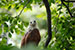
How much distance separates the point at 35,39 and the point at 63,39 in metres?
0.46

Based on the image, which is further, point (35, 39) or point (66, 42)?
point (35, 39)

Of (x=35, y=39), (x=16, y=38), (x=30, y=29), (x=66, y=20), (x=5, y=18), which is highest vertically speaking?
(x=5, y=18)

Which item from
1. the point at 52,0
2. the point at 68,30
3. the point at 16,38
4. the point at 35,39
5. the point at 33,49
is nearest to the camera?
the point at 33,49

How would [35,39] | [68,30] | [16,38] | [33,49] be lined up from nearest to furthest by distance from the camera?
[33,49] < [68,30] < [35,39] < [16,38]

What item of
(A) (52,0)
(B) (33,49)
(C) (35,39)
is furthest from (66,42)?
(B) (33,49)

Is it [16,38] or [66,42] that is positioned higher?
[66,42]

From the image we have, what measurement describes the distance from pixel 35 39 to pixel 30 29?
0.14 m

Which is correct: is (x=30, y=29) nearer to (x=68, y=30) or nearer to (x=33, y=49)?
(x=68, y=30)

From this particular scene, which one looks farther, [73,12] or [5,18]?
[73,12]

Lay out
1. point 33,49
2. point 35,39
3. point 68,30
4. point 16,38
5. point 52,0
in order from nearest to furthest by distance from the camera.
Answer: point 33,49 < point 52,0 < point 68,30 < point 35,39 < point 16,38

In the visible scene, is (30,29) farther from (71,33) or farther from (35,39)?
(71,33)

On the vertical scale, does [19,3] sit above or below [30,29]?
above

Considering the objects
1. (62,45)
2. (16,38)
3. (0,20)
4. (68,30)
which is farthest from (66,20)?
(16,38)

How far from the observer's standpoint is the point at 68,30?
1145mm
